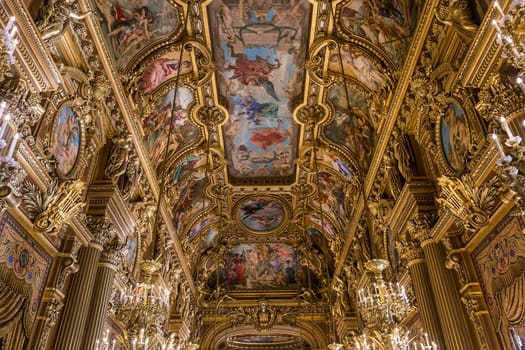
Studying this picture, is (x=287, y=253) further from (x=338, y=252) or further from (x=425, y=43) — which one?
(x=425, y=43)

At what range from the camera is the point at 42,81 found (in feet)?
19.4

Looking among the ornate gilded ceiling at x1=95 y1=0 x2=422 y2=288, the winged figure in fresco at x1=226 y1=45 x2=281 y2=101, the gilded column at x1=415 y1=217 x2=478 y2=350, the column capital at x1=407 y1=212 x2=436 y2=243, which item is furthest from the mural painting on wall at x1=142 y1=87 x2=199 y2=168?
the gilded column at x1=415 y1=217 x2=478 y2=350

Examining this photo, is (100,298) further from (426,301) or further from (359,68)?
(359,68)

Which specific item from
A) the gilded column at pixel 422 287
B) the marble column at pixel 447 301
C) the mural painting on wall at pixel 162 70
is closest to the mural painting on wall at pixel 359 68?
the mural painting on wall at pixel 162 70

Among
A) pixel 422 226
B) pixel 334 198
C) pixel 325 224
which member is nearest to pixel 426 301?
pixel 422 226

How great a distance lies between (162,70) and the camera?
11.1 m

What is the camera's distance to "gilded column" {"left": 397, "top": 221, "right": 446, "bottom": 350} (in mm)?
7750

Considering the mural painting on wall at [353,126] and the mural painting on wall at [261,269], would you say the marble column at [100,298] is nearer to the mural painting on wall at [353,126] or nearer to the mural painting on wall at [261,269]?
the mural painting on wall at [353,126]

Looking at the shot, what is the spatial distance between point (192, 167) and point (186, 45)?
17.8 feet

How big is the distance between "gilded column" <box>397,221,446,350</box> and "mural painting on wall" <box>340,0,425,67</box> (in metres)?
3.99

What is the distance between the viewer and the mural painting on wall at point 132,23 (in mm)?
8945

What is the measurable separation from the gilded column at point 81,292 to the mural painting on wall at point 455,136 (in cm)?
658

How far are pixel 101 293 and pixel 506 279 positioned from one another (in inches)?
270

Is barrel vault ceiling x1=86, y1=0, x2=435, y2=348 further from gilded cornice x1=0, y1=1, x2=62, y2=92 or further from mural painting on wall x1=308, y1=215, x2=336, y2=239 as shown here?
gilded cornice x1=0, y1=1, x2=62, y2=92
